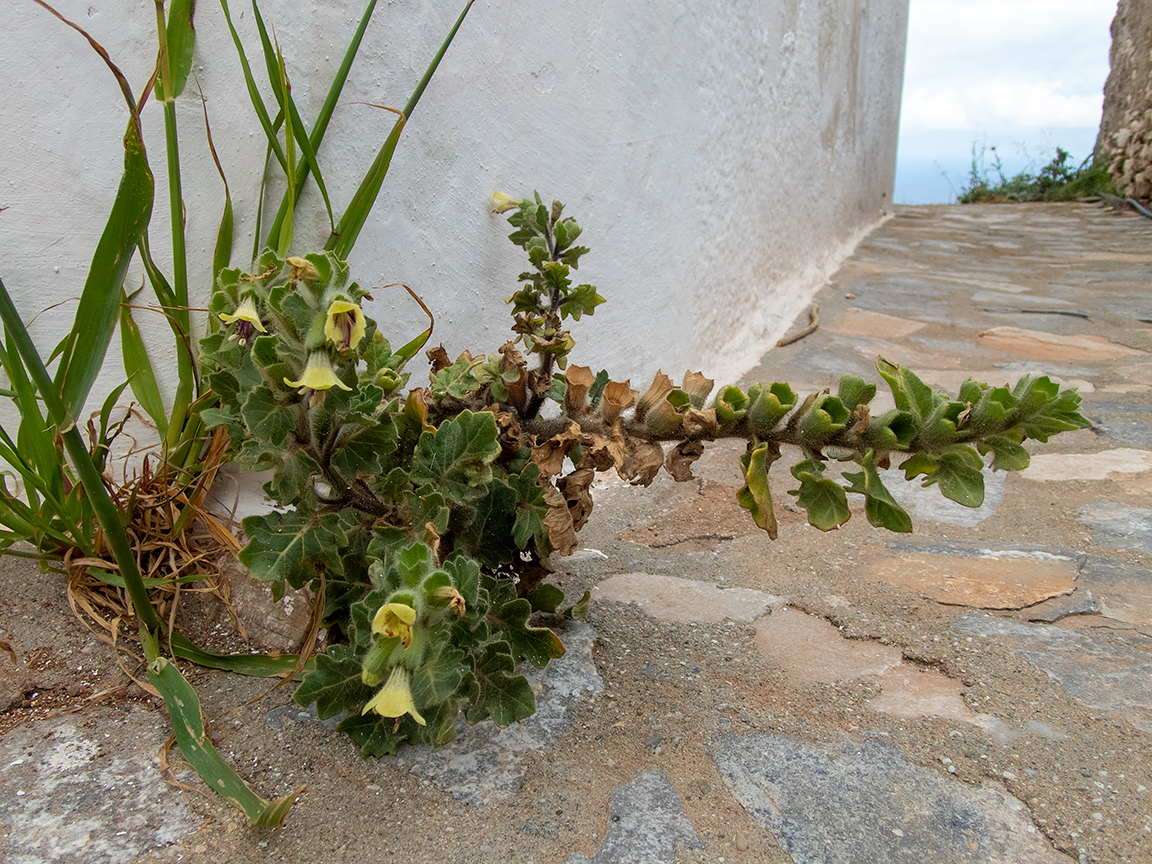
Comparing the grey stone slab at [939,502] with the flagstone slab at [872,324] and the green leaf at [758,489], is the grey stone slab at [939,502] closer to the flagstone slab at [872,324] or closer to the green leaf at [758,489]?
the green leaf at [758,489]

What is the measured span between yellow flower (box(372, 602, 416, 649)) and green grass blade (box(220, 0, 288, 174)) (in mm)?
746

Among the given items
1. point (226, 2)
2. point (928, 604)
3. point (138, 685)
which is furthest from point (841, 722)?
point (226, 2)

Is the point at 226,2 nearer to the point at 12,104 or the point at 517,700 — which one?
the point at 12,104

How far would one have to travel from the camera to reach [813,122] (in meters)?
3.37

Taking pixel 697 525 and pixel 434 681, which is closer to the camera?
pixel 434 681

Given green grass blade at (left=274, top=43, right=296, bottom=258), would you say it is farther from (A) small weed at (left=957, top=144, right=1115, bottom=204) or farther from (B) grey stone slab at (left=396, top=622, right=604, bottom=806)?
(A) small weed at (left=957, top=144, right=1115, bottom=204)

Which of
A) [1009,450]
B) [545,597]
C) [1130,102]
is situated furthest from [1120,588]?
[1130,102]

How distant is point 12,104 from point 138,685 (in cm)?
83

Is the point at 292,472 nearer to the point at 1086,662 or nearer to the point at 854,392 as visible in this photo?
the point at 854,392

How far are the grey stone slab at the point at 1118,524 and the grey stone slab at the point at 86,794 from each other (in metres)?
1.71

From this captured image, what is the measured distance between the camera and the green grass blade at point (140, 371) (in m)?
1.25

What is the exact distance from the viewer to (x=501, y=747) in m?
1.00

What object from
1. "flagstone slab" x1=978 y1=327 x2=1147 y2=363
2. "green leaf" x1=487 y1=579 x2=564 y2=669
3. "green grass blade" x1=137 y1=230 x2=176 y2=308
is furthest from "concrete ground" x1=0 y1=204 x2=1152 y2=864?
"flagstone slab" x1=978 y1=327 x2=1147 y2=363

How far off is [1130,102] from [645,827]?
7.53 meters
